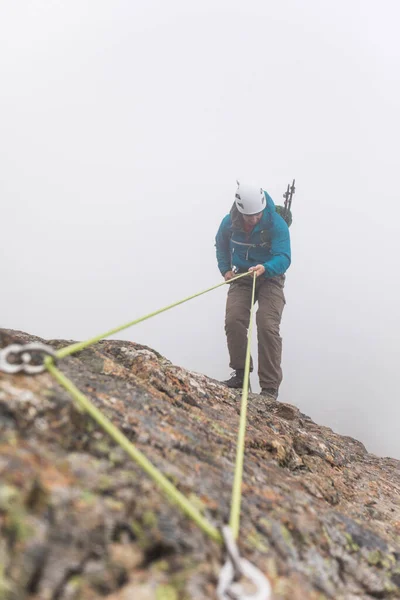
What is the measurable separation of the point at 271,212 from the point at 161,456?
633 centimetres

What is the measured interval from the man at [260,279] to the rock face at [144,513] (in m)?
4.10

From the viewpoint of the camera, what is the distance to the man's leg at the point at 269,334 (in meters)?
7.96

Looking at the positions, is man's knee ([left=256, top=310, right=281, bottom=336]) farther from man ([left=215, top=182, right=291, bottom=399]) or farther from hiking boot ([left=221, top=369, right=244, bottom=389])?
hiking boot ([left=221, top=369, right=244, bottom=389])

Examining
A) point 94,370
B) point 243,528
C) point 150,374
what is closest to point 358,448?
point 150,374

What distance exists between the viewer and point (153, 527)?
1.82m

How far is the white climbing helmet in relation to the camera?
25.7 ft

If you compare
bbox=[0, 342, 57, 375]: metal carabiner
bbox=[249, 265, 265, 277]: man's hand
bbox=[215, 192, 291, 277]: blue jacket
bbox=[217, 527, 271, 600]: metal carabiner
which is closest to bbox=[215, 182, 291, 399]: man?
bbox=[215, 192, 291, 277]: blue jacket

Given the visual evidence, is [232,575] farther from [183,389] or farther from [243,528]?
[183,389]

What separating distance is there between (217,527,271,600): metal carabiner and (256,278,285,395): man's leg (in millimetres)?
6287

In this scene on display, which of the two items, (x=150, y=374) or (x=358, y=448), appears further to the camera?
(x=358, y=448)

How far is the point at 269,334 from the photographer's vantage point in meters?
7.93

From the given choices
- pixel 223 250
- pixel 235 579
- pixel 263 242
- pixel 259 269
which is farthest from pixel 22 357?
pixel 223 250

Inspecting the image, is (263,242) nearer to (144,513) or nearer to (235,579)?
(144,513)

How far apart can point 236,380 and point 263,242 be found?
2737 millimetres
